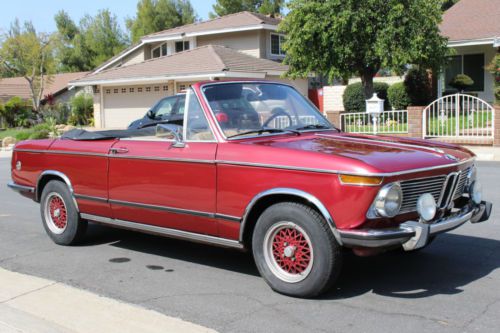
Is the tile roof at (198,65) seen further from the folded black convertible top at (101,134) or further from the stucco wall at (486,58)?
the folded black convertible top at (101,134)

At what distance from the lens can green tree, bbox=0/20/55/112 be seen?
154 ft

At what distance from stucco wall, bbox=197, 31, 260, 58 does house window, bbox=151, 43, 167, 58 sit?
11.9 feet

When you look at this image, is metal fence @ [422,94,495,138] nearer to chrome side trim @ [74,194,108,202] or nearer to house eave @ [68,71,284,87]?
house eave @ [68,71,284,87]

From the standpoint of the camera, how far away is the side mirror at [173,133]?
18.3 feet

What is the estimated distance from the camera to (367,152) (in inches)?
190

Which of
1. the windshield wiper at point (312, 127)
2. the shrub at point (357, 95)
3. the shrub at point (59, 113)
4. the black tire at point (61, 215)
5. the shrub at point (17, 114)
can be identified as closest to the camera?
the windshield wiper at point (312, 127)


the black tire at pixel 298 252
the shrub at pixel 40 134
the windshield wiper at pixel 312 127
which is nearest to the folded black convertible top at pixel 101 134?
the windshield wiper at pixel 312 127

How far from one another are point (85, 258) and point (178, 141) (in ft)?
6.06

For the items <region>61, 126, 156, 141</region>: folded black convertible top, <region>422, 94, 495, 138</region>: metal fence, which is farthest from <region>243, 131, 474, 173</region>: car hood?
<region>422, 94, 495, 138</region>: metal fence

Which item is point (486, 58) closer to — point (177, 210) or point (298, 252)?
point (177, 210)

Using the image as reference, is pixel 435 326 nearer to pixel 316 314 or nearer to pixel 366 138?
pixel 316 314

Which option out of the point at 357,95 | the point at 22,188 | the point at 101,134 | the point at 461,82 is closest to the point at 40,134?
the point at 357,95

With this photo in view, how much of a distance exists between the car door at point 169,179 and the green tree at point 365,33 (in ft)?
53.3

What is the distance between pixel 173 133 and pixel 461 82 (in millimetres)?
20668
